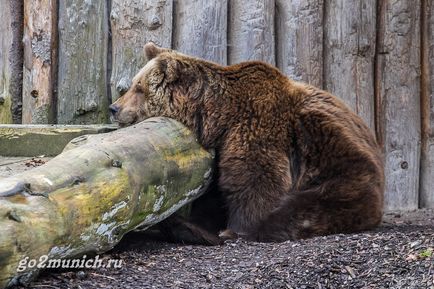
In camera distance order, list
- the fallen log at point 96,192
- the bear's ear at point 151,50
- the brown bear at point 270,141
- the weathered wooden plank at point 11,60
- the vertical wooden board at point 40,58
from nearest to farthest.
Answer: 1. the fallen log at point 96,192
2. the brown bear at point 270,141
3. the bear's ear at point 151,50
4. the vertical wooden board at point 40,58
5. the weathered wooden plank at point 11,60

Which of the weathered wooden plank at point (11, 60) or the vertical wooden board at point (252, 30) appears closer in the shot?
the vertical wooden board at point (252, 30)

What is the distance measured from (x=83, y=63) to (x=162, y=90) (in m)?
0.96

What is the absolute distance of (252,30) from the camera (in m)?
6.87

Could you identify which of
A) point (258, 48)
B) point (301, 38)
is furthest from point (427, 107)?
point (258, 48)

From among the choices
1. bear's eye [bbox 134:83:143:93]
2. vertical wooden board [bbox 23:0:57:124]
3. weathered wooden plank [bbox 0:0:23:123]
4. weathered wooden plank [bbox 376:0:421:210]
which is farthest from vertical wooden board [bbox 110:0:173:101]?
weathered wooden plank [bbox 376:0:421:210]

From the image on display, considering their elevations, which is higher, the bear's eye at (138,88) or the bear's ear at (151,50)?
the bear's ear at (151,50)

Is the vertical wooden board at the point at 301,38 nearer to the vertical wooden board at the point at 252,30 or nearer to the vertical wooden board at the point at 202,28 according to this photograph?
the vertical wooden board at the point at 252,30

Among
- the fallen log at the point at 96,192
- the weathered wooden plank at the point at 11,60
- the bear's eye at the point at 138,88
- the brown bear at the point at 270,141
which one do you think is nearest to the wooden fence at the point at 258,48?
the weathered wooden plank at the point at 11,60

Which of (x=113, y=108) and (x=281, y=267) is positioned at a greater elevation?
(x=113, y=108)

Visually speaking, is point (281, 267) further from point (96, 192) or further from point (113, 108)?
point (113, 108)

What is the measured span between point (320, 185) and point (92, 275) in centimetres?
219

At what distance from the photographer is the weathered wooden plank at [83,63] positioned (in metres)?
6.94

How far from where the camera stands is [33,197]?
12.7 ft

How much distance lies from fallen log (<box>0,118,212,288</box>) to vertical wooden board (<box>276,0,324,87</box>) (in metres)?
1.42
